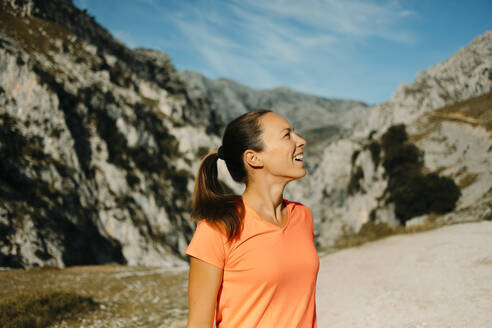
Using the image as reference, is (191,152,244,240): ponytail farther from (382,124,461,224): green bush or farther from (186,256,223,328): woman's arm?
(382,124,461,224): green bush

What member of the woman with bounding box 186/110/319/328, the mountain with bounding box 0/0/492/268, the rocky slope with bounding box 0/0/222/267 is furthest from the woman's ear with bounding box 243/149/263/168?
the rocky slope with bounding box 0/0/222/267

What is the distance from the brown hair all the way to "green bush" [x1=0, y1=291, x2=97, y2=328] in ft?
24.5

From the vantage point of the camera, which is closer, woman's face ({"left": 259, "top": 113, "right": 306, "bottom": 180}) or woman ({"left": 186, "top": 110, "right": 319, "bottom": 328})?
Result: woman ({"left": 186, "top": 110, "right": 319, "bottom": 328})

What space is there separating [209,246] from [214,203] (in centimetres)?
41

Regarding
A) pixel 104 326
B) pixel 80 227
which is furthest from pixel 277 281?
pixel 80 227

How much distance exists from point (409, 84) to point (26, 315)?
99.2 meters

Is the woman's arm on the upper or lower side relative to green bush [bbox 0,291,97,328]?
upper

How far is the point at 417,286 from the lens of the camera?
867 centimetres

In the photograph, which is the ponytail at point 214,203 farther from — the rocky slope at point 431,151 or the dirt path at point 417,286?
the rocky slope at point 431,151

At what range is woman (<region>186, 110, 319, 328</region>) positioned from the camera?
1.96m

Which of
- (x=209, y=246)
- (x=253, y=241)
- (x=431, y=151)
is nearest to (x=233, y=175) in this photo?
(x=253, y=241)

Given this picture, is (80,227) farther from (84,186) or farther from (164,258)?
(164,258)

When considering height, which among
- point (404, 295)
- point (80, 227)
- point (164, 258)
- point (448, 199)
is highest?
point (448, 199)

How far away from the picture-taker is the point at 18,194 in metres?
33.6
